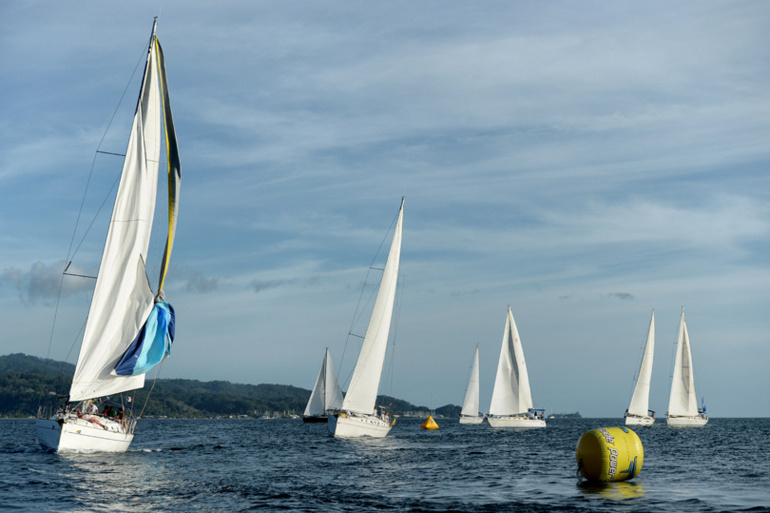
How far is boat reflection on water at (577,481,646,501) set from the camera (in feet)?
80.6

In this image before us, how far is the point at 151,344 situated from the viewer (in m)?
38.5

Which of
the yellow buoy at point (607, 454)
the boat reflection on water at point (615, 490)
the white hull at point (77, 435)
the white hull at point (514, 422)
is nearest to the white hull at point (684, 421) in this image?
the white hull at point (514, 422)

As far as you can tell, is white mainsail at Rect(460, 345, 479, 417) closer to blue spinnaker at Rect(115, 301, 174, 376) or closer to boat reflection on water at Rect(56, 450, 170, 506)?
blue spinnaker at Rect(115, 301, 174, 376)

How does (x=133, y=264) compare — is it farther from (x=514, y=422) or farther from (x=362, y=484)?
(x=514, y=422)

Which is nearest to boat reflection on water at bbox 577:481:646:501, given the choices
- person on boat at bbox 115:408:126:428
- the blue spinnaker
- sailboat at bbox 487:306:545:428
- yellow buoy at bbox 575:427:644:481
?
yellow buoy at bbox 575:427:644:481

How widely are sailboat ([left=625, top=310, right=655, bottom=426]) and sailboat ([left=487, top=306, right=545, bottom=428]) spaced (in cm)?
2072

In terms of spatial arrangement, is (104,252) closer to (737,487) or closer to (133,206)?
(133,206)

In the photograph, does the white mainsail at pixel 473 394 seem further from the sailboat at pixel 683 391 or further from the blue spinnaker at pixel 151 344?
the blue spinnaker at pixel 151 344

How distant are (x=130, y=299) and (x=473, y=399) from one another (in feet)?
310

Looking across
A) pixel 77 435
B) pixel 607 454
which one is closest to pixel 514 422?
pixel 77 435

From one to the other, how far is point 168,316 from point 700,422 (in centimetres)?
9723

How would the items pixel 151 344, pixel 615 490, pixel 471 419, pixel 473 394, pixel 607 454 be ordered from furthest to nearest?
pixel 471 419, pixel 473 394, pixel 151 344, pixel 607 454, pixel 615 490

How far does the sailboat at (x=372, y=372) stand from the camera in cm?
5522

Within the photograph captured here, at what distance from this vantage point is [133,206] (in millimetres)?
37562
